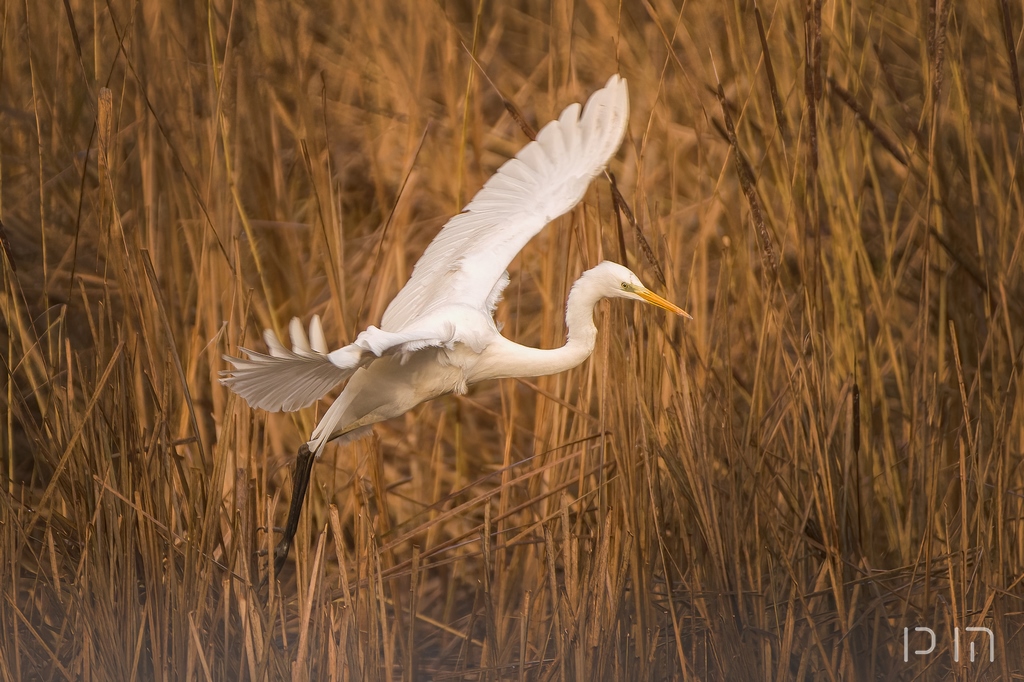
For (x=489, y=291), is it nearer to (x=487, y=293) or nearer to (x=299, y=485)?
(x=487, y=293)

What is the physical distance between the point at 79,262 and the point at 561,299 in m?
1.27

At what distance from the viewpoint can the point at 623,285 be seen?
→ 1.60 meters

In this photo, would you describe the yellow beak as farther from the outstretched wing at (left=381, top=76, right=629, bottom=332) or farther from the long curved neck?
the outstretched wing at (left=381, top=76, right=629, bottom=332)

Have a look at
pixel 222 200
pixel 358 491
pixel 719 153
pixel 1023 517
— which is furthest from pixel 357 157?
pixel 1023 517

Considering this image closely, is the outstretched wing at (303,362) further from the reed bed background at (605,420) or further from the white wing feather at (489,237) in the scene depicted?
the reed bed background at (605,420)

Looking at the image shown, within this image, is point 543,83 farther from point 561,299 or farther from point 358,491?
point 358,491

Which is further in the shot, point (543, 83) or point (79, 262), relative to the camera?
point (543, 83)

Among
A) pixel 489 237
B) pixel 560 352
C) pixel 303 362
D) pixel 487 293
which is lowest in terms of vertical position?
pixel 303 362

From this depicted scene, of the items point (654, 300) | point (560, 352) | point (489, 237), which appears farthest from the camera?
point (489, 237)

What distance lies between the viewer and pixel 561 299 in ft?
6.32

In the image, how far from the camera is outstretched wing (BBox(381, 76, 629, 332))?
5.57 ft

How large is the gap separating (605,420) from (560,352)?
0.16m

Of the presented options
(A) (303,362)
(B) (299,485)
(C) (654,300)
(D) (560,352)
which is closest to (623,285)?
(C) (654,300)

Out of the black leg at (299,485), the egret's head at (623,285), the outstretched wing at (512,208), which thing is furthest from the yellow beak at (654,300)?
the black leg at (299,485)
